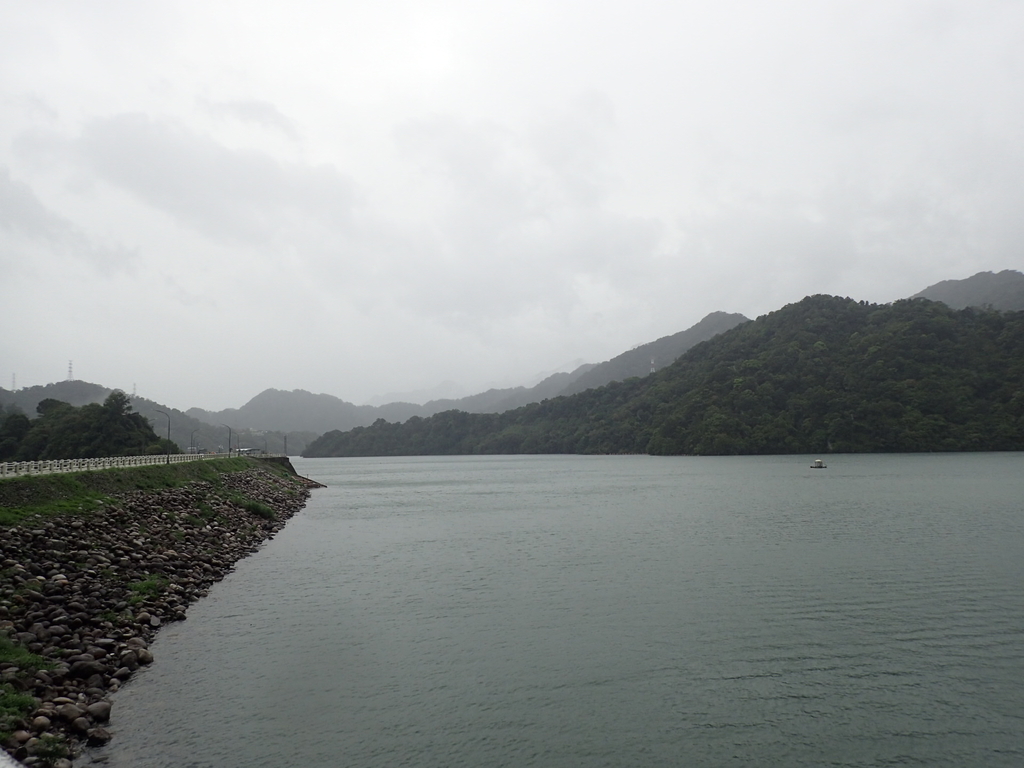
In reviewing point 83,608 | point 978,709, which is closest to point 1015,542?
point 978,709

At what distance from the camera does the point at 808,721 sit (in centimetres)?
1205

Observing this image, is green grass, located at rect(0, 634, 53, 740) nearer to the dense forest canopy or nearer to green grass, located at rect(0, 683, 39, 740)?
green grass, located at rect(0, 683, 39, 740)

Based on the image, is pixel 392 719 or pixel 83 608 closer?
pixel 392 719

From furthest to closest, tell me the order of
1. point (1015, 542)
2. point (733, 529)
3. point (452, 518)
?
1. point (452, 518)
2. point (733, 529)
3. point (1015, 542)

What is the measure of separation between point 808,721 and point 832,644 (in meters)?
4.69

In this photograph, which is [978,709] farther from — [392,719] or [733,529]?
[733,529]

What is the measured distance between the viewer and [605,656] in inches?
622

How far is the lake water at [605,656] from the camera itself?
37.6ft

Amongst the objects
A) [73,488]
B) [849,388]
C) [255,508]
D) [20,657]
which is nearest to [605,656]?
[20,657]

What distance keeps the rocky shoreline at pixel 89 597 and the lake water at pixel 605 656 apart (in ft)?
2.44

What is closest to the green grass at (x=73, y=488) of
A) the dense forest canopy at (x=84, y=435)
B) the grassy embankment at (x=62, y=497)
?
the grassy embankment at (x=62, y=497)

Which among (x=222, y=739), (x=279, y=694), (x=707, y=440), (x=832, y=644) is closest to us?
(x=222, y=739)

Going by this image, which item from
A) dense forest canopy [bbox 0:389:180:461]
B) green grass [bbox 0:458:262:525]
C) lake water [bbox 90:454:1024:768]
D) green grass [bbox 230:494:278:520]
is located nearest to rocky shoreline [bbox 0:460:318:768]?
green grass [bbox 0:458:262:525]

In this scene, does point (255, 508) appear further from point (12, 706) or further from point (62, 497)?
point (12, 706)
